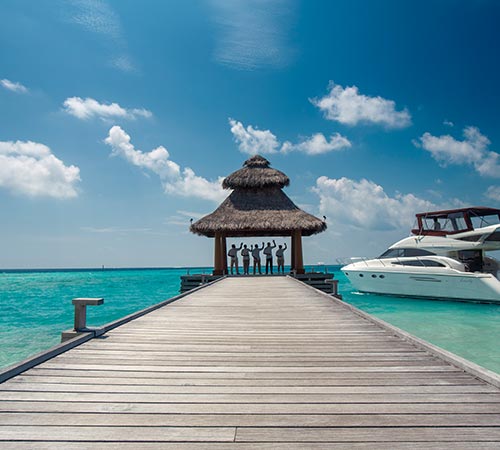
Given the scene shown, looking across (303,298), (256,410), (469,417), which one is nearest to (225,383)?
(256,410)

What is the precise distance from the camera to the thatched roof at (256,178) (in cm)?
1789

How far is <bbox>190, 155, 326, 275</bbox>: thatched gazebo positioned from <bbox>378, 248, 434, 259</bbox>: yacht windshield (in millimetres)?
6611

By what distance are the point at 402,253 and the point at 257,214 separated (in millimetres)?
9871

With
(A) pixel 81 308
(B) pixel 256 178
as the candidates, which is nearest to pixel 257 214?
(B) pixel 256 178

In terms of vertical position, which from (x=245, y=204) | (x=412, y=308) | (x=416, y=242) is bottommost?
(x=412, y=308)

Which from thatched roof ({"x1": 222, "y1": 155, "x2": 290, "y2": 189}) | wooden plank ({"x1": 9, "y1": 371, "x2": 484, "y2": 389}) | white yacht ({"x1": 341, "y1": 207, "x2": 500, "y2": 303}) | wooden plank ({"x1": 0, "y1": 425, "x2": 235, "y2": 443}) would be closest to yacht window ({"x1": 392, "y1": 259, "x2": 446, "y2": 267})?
white yacht ({"x1": 341, "y1": 207, "x2": 500, "y2": 303})

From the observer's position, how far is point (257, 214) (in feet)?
55.2

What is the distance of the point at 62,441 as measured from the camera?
194 cm

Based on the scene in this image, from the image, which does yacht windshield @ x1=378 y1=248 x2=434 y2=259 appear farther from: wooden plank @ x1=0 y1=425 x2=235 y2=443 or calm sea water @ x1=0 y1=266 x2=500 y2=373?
wooden plank @ x1=0 y1=425 x2=235 y2=443

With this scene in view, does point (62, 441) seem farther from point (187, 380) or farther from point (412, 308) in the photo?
point (412, 308)

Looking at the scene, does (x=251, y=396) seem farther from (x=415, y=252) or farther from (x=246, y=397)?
(x=415, y=252)

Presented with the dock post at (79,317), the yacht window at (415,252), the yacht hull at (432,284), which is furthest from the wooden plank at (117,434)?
the yacht window at (415,252)

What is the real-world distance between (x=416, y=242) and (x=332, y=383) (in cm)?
2032

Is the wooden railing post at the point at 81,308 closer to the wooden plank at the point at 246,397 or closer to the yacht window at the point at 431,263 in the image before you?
the wooden plank at the point at 246,397
